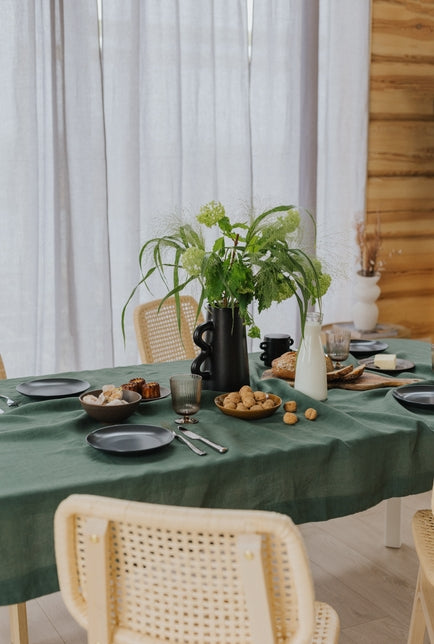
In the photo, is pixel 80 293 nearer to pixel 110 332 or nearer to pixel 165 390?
pixel 110 332

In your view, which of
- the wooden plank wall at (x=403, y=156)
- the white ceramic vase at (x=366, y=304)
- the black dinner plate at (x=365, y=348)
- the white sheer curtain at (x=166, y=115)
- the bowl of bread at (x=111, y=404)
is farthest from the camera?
the wooden plank wall at (x=403, y=156)

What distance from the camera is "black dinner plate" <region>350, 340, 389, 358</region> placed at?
2609 mm

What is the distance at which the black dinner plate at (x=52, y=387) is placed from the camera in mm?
2152

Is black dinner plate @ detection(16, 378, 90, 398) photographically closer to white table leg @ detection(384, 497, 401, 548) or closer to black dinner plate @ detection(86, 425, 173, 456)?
black dinner plate @ detection(86, 425, 173, 456)

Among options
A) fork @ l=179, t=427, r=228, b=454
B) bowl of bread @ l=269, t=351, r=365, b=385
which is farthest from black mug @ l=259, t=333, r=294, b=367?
fork @ l=179, t=427, r=228, b=454

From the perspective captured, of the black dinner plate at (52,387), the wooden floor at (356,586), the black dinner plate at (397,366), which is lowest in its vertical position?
the wooden floor at (356,586)

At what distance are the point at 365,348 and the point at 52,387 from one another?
40.8 inches

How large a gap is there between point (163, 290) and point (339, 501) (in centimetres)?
244

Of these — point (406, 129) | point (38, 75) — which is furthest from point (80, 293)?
point (406, 129)

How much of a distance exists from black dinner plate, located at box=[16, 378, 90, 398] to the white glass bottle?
1.95 ft

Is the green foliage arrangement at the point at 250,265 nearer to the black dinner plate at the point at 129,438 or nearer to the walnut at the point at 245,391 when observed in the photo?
the walnut at the point at 245,391

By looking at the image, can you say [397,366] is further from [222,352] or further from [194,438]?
[194,438]

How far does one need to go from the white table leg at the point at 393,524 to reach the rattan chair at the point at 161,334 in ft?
2.86

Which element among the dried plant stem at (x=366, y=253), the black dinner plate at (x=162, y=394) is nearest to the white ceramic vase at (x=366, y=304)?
the dried plant stem at (x=366, y=253)
